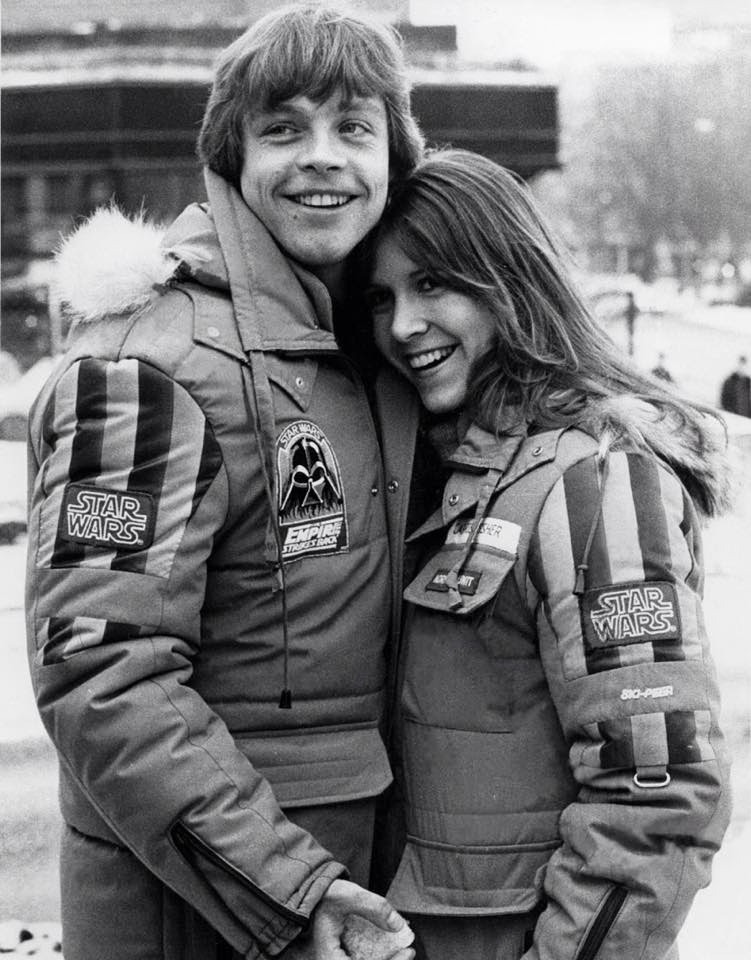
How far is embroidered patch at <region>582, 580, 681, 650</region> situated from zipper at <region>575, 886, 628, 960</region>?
309 mm

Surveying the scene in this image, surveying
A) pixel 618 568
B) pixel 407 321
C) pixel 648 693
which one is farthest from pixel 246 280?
pixel 648 693

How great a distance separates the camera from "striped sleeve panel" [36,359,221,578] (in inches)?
61.9

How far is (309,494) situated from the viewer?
5.71 ft

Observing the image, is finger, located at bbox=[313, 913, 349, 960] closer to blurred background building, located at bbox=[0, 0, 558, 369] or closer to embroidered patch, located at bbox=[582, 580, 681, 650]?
embroidered patch, located at bbox=[582, 580, 681, 650]

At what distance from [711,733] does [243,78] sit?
114 cm


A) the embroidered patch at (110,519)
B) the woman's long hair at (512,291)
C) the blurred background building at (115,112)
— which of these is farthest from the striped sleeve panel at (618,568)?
the blurred background building at (115,112)

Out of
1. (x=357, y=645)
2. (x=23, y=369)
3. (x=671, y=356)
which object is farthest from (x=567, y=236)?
(x=357, y=645)

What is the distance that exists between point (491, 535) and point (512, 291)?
0.42 metres

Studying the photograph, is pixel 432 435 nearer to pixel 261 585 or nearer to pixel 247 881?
pixel 261 585

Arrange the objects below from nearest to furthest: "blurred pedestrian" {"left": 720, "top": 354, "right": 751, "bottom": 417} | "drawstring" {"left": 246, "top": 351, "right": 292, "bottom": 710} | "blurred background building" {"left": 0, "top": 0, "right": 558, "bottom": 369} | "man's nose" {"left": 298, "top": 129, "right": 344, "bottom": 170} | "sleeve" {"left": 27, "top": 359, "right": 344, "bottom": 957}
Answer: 1. "sleeve" {"left": 27, "top": 359, "right": 344, "bottom": 957}
2. "drawstring" {"left": 246, "top": 351, "right": 292, "bottom": 710}
3. "man's nose" {"left": 298, "top": 129, "right": 344, "bottom": 170}
4. "blurred background building" {"left": 0, "top": 0, "right": 558, "bottom": 369}
5. "blurred pedestrian" {"left": 720, "top": 354, "right": 751, "bottom": 417}

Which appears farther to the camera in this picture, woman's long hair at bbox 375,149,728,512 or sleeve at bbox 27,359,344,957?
woman's long hair at bbox 375,149,728,512

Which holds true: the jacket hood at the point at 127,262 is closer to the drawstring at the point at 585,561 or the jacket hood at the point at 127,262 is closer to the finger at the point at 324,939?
the drawstring at the point at 585,561

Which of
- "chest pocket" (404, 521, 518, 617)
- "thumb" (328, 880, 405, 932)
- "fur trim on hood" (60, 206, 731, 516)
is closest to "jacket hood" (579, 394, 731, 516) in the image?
"fur trim on hood" (60, 206, 731, 516)

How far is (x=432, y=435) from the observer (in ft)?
6.41
